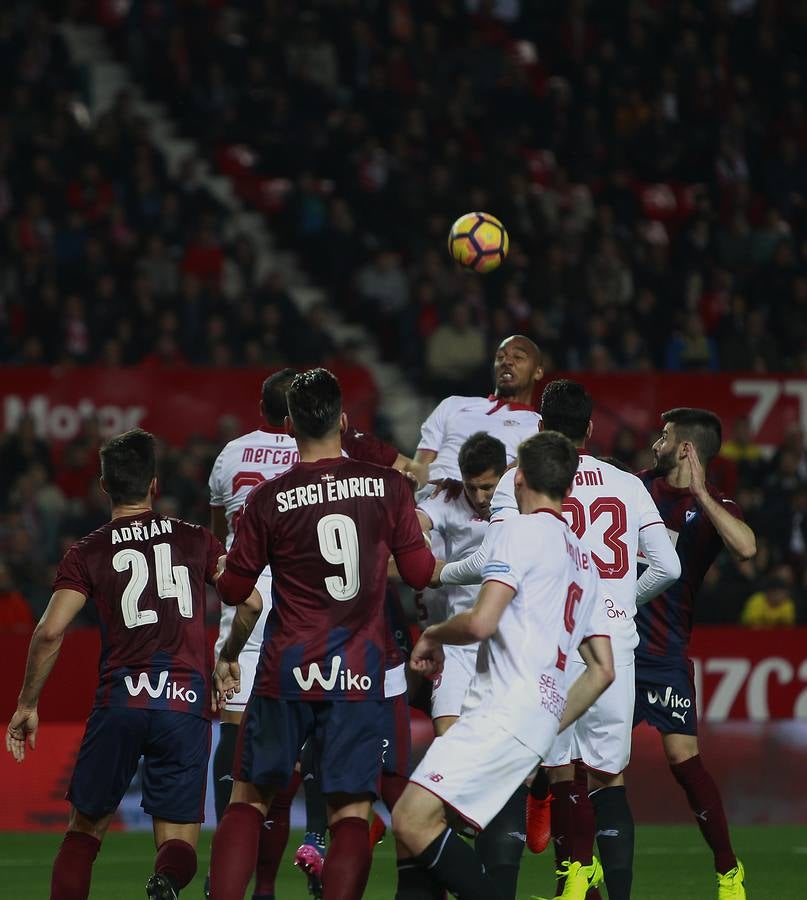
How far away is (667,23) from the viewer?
75.3ft

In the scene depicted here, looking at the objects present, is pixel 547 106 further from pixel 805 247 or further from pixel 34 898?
pixel 34 898

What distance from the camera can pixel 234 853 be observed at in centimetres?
618

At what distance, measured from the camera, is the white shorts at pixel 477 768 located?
594 cm

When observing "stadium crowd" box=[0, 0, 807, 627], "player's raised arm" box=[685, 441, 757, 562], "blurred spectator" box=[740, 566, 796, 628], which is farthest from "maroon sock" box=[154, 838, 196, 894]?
"blurred spectator" box=[740, 566, 796, 628]

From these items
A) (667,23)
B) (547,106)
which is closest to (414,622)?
(547,106)

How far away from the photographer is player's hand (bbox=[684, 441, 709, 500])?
796 cm

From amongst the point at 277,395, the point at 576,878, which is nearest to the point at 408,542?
the point at 576,878

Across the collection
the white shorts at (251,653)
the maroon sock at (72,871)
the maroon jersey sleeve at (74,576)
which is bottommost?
the maroon sock at (72,871)

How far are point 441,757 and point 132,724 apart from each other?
1418 mm

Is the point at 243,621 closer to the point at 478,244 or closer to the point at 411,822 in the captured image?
the point at 411,822

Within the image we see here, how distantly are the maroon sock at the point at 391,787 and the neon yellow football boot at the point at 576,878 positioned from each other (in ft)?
2.71

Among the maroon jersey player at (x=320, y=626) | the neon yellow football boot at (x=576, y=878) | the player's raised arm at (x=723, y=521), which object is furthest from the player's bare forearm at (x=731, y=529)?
the maroon jersey player at (x=320, y=626)

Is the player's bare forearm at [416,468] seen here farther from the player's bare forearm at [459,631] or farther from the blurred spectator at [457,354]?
the blurred spectator at [457,354]

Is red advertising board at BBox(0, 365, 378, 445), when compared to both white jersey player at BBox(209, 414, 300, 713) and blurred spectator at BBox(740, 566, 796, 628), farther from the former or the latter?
white jersey player at BBox(209, 414, 300, 713)
